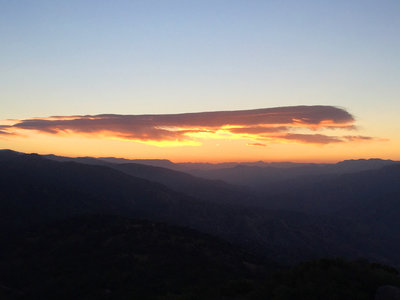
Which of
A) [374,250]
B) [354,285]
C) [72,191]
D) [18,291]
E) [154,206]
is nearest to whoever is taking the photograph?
[354,285]

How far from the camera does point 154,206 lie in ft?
587

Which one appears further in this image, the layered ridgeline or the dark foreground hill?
the layered ridgeline

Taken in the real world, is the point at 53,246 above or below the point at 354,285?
below

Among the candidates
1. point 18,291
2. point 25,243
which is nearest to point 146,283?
point 18,291

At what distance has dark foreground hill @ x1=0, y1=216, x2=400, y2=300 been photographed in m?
23.3

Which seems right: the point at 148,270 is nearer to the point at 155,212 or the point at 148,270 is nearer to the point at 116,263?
the point at 116,263

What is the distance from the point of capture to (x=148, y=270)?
169 feet

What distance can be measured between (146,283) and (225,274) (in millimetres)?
12493

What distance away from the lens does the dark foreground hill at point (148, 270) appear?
76.6 feet

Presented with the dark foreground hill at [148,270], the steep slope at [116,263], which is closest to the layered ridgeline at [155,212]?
the steep slope at [116,263]

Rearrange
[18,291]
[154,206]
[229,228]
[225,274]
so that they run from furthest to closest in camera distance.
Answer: [154,206] < [229,228] < [225,274] < [18,291]

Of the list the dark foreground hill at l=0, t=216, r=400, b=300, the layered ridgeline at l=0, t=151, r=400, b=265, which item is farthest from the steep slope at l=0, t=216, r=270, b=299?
the layered ridgeline at l=0, t=151, r=400, b=265

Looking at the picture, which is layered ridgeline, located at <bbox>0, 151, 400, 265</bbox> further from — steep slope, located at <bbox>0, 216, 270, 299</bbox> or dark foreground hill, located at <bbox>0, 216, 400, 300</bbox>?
dark foreground hill, located at <bbox>0, 216, 400, 300</bbox>

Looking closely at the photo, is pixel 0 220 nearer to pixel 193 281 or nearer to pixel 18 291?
pixel 18 291
